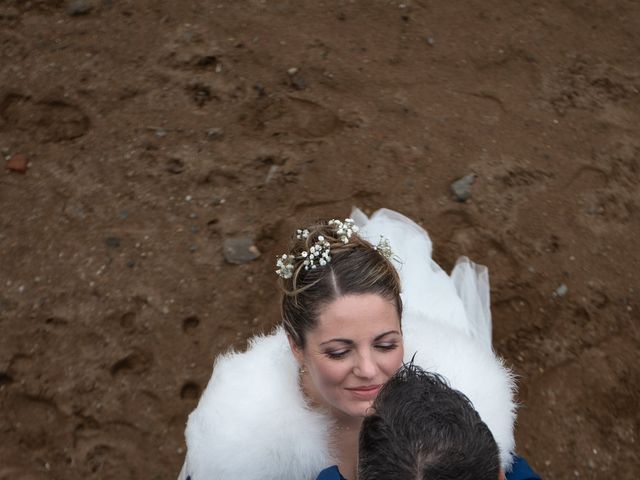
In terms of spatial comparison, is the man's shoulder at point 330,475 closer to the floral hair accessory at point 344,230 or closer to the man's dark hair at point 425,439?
the man's dark hair at point 425,439

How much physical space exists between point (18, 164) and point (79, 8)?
1262 mm

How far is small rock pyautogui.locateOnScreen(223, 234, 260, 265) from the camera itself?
3.49 m

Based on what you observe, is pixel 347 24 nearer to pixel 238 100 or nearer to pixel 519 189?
pixel 238 100

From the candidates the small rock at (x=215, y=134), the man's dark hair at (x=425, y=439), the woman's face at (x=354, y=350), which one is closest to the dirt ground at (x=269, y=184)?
the small rock at (x=215, y=134)

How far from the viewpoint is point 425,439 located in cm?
142

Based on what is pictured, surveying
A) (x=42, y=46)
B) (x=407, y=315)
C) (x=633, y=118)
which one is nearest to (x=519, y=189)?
(x=633, y=118)

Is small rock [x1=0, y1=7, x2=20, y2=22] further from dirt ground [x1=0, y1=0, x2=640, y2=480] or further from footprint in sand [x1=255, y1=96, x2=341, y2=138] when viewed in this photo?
footprint in sand [x1=255, y1=96, x2=341, y2=138]

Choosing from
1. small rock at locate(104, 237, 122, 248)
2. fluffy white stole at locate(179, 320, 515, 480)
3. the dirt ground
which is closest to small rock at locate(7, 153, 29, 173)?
the dirt ground

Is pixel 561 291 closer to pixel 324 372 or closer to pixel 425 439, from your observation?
pixel 324 372

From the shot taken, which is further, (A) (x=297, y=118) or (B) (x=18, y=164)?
(A) (x=297, y=118)

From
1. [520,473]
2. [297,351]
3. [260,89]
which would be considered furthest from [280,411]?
[260,89]

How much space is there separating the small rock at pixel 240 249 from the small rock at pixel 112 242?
608mm

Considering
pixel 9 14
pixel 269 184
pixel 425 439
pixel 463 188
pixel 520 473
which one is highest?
pixel 425 439

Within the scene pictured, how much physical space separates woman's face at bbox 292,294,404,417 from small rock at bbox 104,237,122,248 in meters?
1.77
